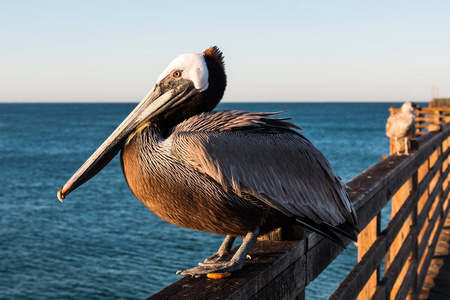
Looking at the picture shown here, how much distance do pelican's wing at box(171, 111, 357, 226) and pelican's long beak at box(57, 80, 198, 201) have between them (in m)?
0.22

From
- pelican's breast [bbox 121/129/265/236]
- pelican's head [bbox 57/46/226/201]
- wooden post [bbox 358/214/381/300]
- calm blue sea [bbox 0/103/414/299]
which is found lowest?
calm blue sea [bbox 0/103/414/299]

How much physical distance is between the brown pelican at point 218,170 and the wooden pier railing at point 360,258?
109mm

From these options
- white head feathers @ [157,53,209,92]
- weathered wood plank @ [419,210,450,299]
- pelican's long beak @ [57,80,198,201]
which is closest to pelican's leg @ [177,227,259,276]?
pelican's long beak @ [57,80,198,201]

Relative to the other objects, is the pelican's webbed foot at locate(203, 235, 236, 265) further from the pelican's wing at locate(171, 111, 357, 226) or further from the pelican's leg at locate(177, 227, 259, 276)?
the pelican's wing at locate(171, 111, 357, 226)

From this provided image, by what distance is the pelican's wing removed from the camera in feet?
6.58

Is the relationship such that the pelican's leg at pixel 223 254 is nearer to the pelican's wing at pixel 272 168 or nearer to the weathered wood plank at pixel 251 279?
the weathered wood plank at pixel 251 279

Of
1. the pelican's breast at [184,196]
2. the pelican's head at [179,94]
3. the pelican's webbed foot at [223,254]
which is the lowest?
the pelican's webbed foot at [223,254]

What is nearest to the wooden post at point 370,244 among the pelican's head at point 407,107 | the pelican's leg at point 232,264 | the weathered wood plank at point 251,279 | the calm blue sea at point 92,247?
the weathered wood plank at point 251,279

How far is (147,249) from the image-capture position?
2047cm

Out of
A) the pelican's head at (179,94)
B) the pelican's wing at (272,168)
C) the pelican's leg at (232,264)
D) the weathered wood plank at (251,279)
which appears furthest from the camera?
the pelican's head at (179,94)

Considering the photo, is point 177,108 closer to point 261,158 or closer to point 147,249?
point 261,158

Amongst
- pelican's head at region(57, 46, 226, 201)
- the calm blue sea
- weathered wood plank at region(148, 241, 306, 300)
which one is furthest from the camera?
the calm blue sea

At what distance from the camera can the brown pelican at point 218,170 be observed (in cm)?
203

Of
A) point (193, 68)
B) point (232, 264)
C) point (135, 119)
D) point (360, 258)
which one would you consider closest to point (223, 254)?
point (232, 264)
